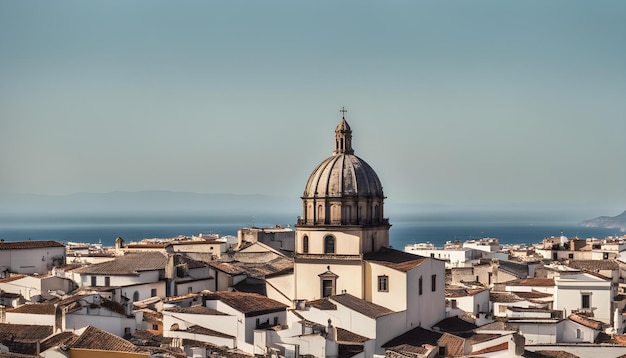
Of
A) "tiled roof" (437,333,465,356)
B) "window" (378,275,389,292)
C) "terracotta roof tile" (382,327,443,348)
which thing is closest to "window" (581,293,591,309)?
"terracotta roof tile" (382,327,443,348)

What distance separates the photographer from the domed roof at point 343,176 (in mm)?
44203

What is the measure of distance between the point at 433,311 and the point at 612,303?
9149mm

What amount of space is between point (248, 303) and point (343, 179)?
805 cm

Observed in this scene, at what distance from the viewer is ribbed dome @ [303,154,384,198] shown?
44.2 metres

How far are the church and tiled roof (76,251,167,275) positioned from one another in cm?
556

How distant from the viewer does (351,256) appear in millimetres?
43375

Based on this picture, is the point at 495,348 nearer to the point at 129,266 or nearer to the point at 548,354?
the point at 548,354

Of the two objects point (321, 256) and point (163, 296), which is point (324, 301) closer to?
point (321, 256)

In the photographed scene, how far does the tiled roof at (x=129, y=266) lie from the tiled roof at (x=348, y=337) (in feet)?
38.3

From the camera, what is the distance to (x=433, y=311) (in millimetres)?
44406

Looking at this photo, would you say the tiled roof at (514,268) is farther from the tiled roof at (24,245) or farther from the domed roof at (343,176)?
the tiled roof at (24,245)

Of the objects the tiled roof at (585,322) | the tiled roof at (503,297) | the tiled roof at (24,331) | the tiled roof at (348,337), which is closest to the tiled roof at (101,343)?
the tiled roof at (24,331)

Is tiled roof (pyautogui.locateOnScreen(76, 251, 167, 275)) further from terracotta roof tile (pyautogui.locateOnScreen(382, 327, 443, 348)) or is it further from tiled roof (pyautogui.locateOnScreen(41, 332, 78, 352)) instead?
tiled roof (pyautogui.locateOnScreen(41, 332, 78, 352))

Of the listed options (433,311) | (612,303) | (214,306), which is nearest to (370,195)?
(433,311)
